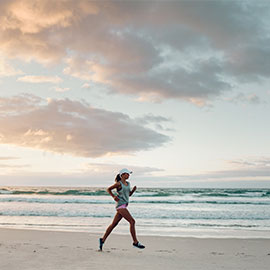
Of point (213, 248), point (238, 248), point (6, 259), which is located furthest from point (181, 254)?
point (6, 259)

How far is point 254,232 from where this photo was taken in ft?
43.0

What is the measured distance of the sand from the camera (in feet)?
20.9

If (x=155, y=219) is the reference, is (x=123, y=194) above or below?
above

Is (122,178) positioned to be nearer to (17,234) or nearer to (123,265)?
(123,265)

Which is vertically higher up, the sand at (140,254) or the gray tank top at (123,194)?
the gray tank top at (123,194)

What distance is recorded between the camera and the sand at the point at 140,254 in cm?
636

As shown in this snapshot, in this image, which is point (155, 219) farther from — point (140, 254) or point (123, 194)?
point (123, 194)

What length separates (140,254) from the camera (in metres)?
7.67

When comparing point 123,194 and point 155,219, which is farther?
point 155,219

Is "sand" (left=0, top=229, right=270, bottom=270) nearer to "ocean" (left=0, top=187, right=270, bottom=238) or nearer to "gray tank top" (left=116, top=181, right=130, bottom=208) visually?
"gray tank top" (left=116, top=181, right=130, bottom=208)

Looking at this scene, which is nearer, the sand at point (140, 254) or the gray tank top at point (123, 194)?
the sand at point (140, 254)

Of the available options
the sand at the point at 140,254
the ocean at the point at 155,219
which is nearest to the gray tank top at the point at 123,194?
the sand at the point at 140,254

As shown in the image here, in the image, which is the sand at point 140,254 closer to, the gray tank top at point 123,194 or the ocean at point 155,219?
the gray tank top at point 123,194

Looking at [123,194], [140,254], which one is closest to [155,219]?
[140,254]
